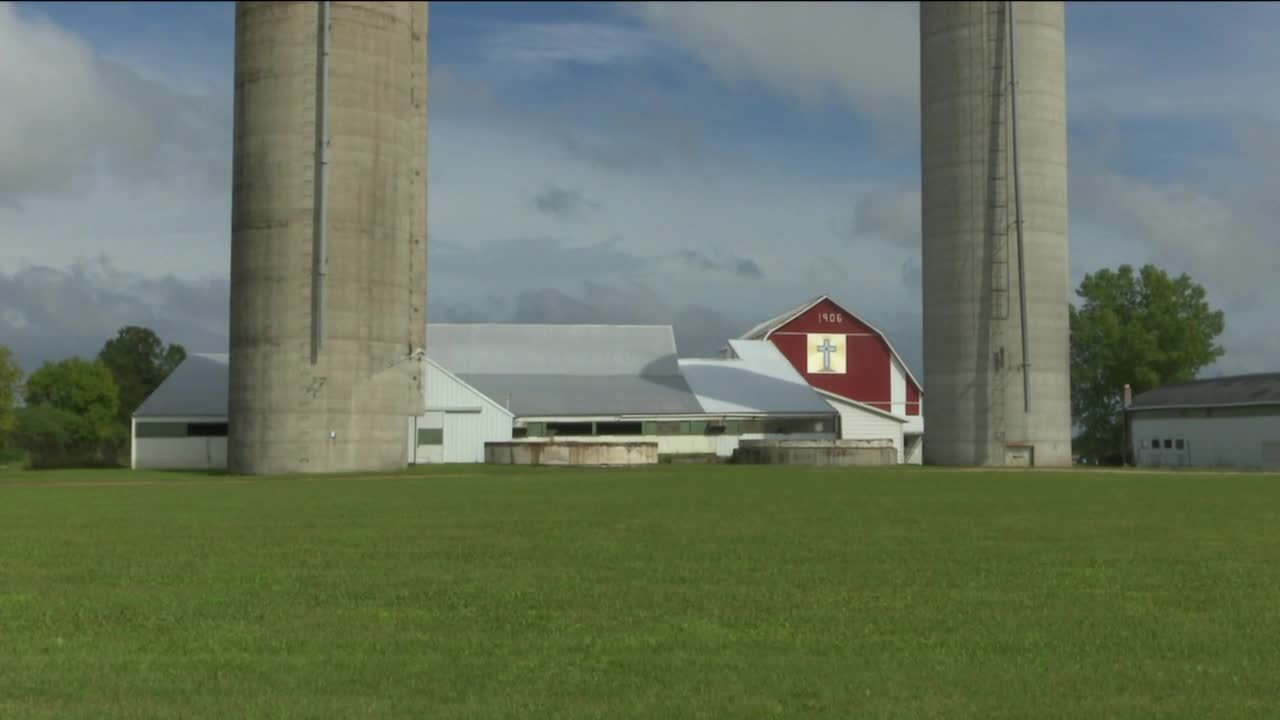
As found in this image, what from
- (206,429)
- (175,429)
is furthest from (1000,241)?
(175,429)

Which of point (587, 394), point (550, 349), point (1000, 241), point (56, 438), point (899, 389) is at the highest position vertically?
point (1000, 241)

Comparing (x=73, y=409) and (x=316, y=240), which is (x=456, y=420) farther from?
(x=73, y=409)

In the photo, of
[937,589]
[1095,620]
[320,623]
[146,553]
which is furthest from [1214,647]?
[146,553]

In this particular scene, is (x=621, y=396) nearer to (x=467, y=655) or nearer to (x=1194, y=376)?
(x=1194, y=376)

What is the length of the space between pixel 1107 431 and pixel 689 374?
31851 mm

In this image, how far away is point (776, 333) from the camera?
8800 centimetres

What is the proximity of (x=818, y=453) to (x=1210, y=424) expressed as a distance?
72.8 feet

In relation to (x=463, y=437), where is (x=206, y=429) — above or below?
above

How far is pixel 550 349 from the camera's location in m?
76.8

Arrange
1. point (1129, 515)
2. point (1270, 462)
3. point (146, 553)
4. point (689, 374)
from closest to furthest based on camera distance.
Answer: point (146, 553), point (1129, 515), point (1270, 462), point (689, 374)

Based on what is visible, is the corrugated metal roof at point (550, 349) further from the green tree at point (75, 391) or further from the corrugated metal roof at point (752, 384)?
the green tree at point (75, 391)

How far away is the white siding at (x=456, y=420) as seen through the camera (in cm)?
6169

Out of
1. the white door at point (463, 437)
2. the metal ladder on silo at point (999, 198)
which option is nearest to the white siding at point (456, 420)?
the white door at point (463, 437)

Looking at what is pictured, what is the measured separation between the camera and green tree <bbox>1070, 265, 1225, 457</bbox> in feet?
287
